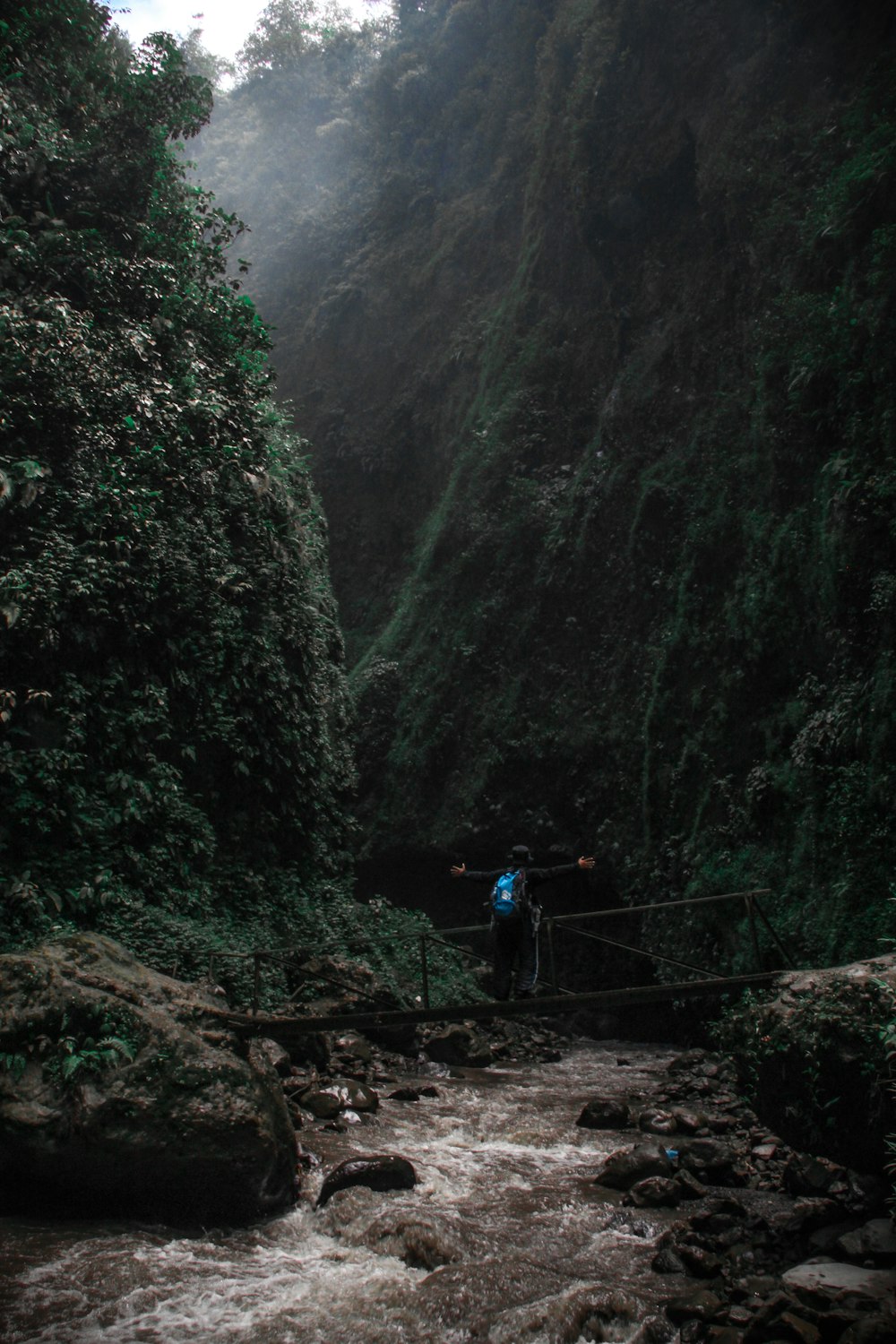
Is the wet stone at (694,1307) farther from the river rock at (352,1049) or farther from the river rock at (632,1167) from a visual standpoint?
the river rock at (352,1049)

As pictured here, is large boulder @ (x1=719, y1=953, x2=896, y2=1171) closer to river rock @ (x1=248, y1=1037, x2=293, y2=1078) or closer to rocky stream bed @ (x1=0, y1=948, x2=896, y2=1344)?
rocky stream bed @ (x1=0, y1=948, x2=896, y2=1344)

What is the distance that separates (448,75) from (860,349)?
23.0 metres

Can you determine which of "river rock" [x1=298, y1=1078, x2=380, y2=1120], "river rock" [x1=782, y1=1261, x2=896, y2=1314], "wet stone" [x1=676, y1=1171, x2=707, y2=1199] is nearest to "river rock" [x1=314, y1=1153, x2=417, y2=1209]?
"river rock" [x1=298, y1=1078, x2=380, y2=1120]

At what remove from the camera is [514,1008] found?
25.1 feet

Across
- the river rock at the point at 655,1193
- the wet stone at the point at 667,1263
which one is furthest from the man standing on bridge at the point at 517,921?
the wet stone at the point at 667,1263

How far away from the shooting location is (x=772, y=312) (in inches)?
615

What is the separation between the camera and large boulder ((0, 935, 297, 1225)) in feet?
20.7

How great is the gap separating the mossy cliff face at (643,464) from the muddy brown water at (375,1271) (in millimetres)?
4746

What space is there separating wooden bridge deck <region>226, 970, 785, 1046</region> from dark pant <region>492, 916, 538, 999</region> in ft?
1.08

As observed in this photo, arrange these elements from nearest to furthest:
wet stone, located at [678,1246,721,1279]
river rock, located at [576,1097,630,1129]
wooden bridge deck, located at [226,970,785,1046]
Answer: wet stone, located at [678,1246,721,1279]
wooden bridge deck, located at [226,970,785,1046]
river rock, located at [576,1097,630,1129]

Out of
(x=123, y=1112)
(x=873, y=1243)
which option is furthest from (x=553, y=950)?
(x=123, y=1112)

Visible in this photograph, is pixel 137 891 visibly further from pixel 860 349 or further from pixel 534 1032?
pixel 860 349

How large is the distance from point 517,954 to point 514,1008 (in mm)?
790

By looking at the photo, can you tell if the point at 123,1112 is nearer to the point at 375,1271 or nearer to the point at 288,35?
the point at 375,1271
